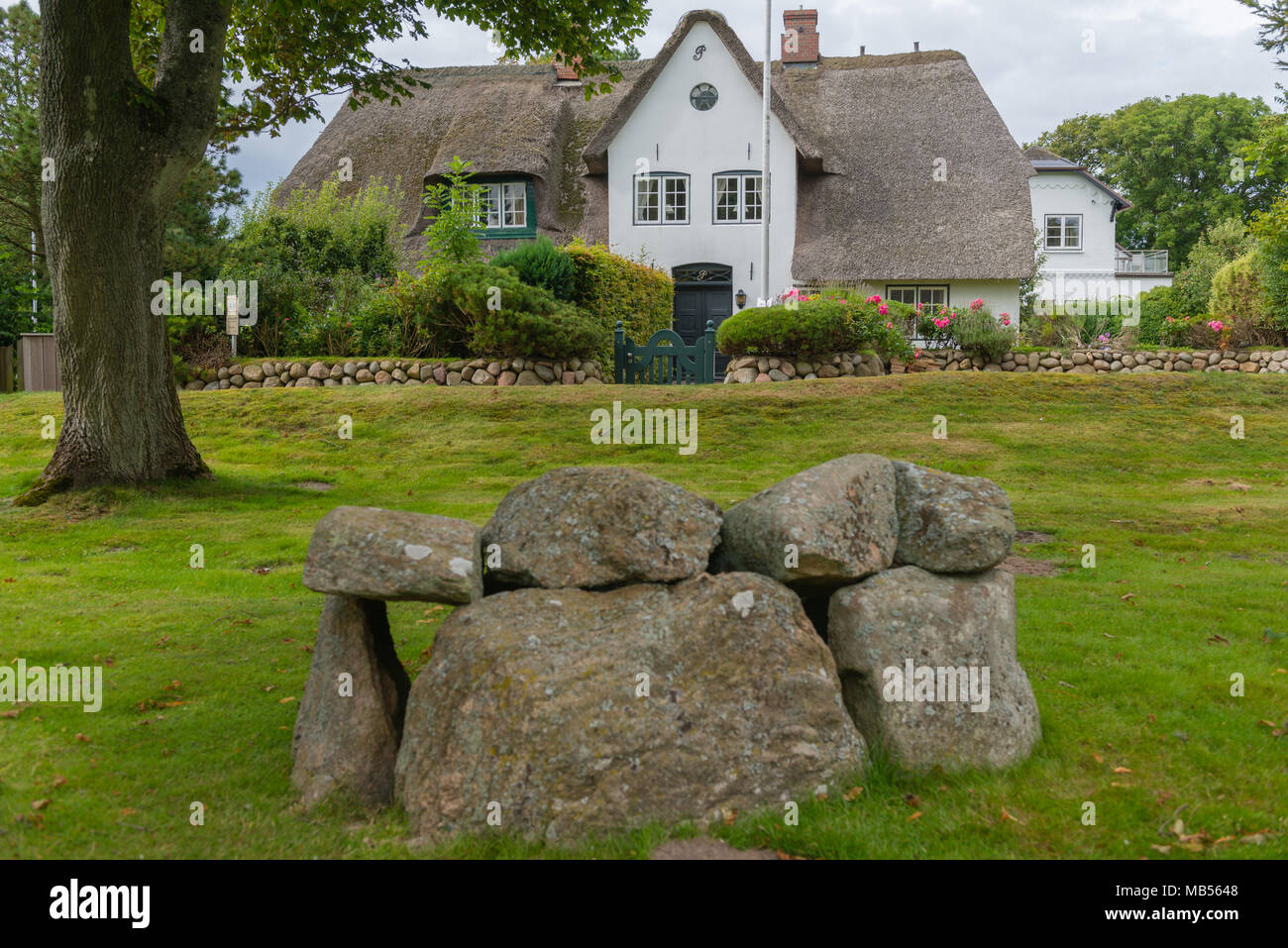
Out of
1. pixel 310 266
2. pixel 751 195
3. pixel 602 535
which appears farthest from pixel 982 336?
pixel 602 535

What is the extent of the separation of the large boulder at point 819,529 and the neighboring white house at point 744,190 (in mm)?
22918

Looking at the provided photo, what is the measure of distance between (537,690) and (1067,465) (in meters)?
11.5

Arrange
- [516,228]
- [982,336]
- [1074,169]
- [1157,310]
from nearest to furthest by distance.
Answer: [982,336], [516,228], [1157,310], [1074,169]

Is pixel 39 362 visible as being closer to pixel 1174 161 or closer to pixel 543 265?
pixel 543 265

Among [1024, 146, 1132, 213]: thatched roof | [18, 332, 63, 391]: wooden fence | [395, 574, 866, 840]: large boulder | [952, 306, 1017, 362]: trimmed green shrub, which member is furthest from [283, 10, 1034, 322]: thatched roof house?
[395, 574, 866, 840]: large boulder

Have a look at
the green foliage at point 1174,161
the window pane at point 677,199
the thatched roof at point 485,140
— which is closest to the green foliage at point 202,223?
the thatched roof at point 485,140

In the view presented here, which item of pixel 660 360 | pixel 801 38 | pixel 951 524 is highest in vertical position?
pixel 801 38

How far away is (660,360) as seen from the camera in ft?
67.7

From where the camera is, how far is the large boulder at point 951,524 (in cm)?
535

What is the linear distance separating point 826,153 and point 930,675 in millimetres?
27222

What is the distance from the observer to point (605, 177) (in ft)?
96.7

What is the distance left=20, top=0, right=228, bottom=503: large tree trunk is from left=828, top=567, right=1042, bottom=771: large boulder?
9.85m

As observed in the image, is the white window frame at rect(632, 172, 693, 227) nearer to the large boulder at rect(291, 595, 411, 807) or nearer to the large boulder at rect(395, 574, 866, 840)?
the large boulder at rect(291, 595, 411, 807)
